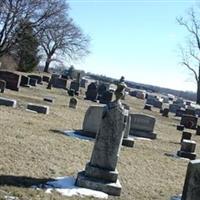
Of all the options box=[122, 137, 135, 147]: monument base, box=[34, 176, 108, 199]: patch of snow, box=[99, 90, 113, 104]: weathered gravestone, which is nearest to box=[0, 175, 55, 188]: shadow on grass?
box=[34, 176, 108, 199]: patch of snow

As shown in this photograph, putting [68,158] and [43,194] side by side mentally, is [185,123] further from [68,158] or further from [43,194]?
[43,194]

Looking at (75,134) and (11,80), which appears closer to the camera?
(75,134)

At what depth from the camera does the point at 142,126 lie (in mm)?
20047

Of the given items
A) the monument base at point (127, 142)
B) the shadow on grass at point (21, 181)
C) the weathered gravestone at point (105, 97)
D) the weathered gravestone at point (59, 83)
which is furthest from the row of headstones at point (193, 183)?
the weathered gravestone at point (59, 83)

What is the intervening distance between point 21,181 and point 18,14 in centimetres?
4306

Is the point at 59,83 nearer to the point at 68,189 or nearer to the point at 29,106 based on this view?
the point at 29,106

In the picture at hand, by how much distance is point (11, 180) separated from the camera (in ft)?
27.6

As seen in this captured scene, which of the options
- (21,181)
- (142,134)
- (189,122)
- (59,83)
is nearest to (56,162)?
(21,181)

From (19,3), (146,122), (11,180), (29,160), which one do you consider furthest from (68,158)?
(19,3)

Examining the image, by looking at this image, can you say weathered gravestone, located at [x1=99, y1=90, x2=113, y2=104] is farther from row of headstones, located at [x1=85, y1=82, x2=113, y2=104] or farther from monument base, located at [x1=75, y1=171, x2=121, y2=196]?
monument base, located at [x1=75, y1=171, x2=121, y2=196]

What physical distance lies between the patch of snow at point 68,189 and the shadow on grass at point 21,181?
147 mm

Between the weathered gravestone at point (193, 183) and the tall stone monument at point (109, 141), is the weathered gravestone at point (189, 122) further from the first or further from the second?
the weathered gravestone at point (193, 183)

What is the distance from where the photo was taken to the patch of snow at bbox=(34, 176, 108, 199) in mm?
8414

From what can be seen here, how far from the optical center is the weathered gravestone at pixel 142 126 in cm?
1985
